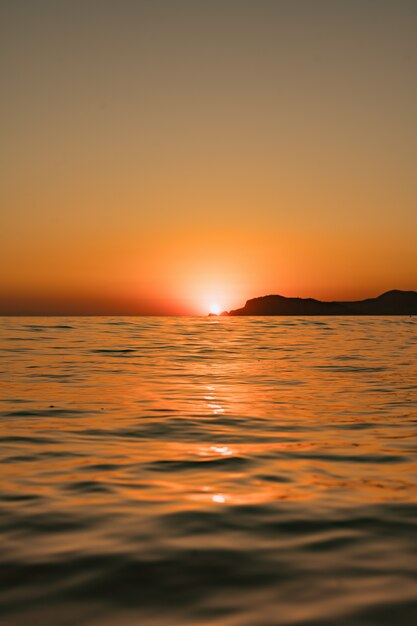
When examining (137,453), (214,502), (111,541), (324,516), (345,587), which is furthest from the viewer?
(137,453)

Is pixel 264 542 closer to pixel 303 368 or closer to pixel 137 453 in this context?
pixel 137 453

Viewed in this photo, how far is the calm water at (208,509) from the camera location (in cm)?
413

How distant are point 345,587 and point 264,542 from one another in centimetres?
101

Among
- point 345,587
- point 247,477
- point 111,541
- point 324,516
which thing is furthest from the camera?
point 247,477

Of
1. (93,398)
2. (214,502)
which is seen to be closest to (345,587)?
(214,502)

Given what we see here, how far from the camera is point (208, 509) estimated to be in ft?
20.1

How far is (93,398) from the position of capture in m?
13.7

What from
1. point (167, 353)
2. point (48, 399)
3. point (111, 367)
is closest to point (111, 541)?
point (48, 399)

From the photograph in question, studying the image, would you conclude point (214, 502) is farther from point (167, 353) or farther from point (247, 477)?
point (167, 353)

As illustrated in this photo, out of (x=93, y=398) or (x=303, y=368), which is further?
(x=303, y=368)

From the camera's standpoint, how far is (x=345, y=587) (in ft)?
14.3

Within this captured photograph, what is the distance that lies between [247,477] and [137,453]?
5.95 ft

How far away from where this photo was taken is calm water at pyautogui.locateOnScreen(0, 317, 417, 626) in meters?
4.13

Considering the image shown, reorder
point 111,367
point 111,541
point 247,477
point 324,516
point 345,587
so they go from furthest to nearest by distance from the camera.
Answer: point 111,367 < point 247,477 < point 324,516 < point 111,541 < point 345,587
